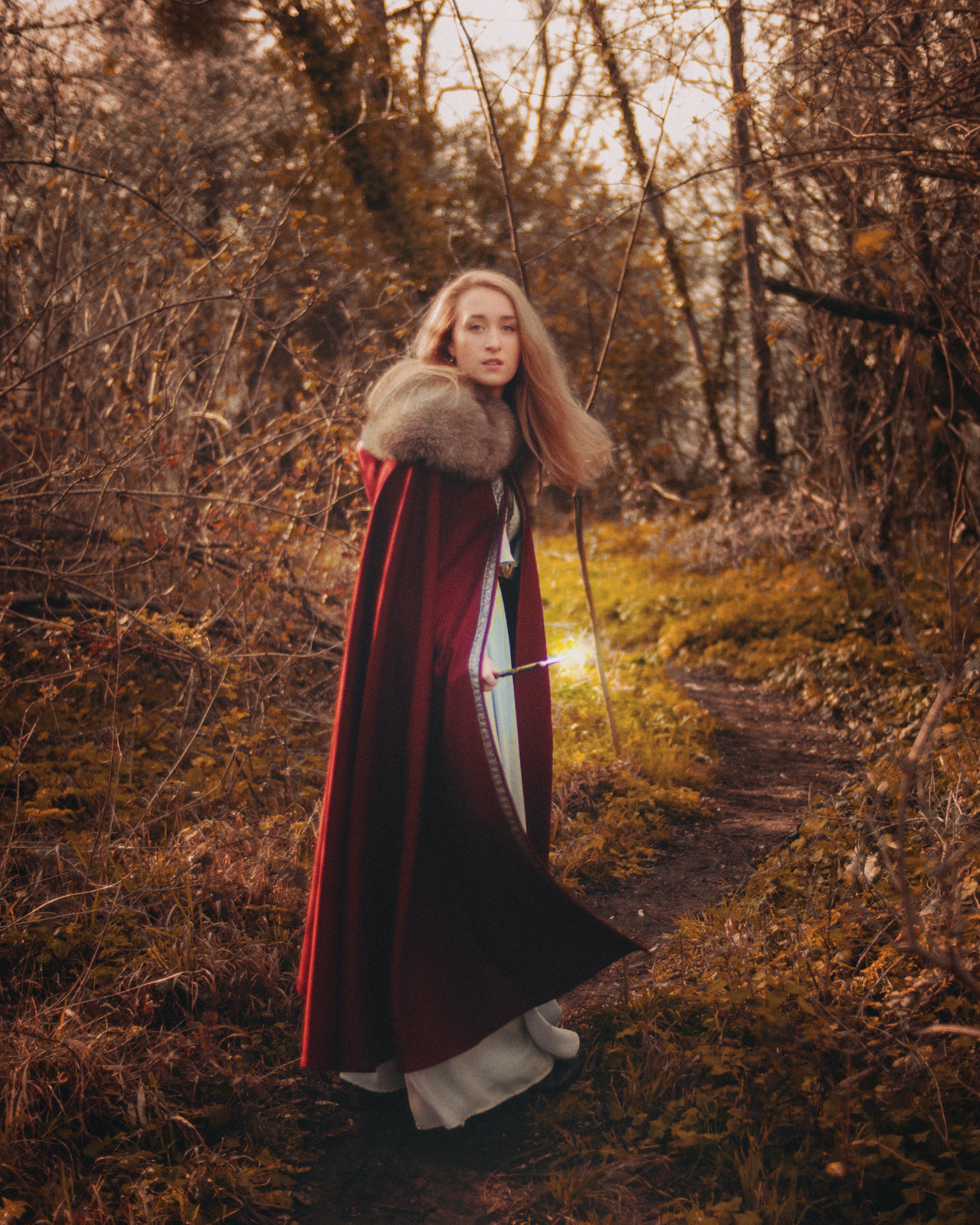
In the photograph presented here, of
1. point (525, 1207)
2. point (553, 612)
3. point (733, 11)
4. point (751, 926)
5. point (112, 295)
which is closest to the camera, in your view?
point (525, 1207)

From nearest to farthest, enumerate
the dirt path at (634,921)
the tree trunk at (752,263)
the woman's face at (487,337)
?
the dirt path at (634,921) → the woman's face at (487,337) → the tree trunk at (752,263)

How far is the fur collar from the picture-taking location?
2.13 meters

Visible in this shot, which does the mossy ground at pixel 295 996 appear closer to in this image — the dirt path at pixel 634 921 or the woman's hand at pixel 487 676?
the dirt path at pixel 634 921

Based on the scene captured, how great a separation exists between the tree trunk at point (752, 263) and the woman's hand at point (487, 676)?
113 inches

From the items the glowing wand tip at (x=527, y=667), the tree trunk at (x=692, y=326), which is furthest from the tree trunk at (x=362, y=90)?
the glowing wand tip at (x=527, y=667)

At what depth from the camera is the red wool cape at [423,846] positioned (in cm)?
212

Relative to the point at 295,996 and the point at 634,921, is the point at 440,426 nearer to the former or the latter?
the point at 295,996

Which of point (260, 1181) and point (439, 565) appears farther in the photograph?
point (439, 565)

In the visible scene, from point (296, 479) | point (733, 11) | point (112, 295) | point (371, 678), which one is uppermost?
point (733, 11)

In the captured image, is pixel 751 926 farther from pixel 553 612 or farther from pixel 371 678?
pixel 553 612

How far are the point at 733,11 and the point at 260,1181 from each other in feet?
15.9

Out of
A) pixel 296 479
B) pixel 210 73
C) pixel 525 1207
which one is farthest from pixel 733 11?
A: pixel 210 73

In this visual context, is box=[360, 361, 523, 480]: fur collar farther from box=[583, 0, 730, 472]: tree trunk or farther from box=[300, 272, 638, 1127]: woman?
box=[583, 0, 730, 472]: tree trunk

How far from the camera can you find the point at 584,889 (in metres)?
3.40
